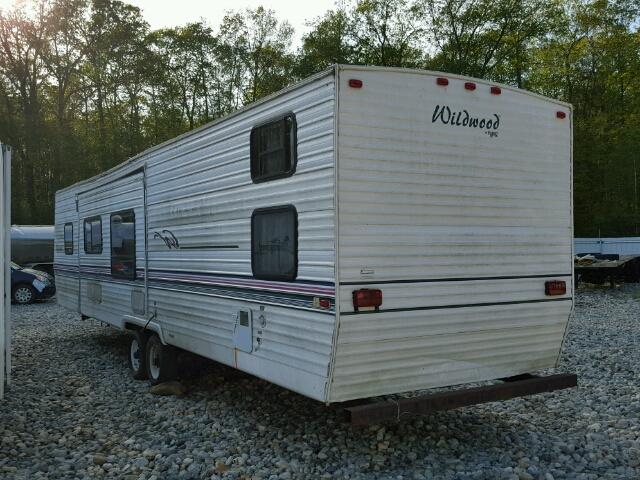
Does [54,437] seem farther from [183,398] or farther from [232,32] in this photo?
[232,32]

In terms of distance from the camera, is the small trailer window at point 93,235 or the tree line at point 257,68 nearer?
the small trailer window at point 93,235

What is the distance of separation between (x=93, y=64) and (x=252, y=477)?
29683mm

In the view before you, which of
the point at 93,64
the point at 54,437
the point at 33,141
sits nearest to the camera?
the point at 54,437

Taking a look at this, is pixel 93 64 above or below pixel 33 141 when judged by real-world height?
above

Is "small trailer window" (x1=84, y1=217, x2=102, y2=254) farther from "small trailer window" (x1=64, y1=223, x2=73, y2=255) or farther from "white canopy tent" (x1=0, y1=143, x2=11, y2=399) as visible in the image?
"white canopy tent" (x1=0, y1=143, x2=11, y2=399)

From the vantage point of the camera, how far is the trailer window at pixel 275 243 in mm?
4738

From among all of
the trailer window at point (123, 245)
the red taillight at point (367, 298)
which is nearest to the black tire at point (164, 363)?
the trailer window at point (123, 245)

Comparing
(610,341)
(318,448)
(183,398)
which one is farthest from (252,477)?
(610,341)

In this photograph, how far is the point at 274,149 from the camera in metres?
5.00

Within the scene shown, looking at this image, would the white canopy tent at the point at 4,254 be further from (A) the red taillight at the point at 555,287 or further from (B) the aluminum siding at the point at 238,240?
(A) the red taillight at the point at 555,287

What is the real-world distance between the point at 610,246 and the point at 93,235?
20.4 meters

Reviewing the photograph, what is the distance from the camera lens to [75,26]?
29312 mm

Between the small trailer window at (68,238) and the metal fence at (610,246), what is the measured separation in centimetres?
1942

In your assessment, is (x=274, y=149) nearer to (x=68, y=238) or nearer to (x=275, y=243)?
(x=275, y=243)
